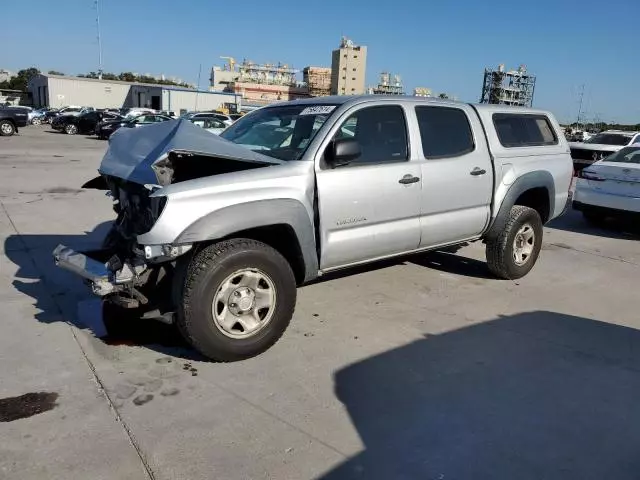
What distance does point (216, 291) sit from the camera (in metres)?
3.63

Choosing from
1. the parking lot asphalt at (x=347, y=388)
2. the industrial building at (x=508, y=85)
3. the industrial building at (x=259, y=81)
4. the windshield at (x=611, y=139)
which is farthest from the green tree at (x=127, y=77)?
the parking lot asphalt at (x=347, y=388)

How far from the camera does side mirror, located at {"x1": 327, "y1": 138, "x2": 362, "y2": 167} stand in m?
4.02

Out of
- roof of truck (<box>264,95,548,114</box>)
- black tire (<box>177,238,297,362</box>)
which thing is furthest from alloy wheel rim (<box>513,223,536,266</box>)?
black tire (<box>177,238,297,362</box>)

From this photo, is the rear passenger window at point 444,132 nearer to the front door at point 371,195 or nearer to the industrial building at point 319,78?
the front door at point 371,195

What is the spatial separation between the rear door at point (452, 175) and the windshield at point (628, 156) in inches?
217

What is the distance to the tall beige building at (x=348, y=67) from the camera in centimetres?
12319

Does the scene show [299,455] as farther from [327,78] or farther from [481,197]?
[327,78]

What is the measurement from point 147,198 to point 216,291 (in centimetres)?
82

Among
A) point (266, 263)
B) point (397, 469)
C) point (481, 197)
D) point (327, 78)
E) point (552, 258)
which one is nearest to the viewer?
point (397, 469)

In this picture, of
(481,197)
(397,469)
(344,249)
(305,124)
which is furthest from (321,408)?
(481,197)

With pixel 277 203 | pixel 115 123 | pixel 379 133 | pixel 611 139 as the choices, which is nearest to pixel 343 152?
pixel 277 203

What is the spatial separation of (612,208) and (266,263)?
25.1 feet

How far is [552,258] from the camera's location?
738cm

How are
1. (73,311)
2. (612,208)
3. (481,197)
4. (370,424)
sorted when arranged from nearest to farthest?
(370,424), (73,311), (481,197), (612,208)
